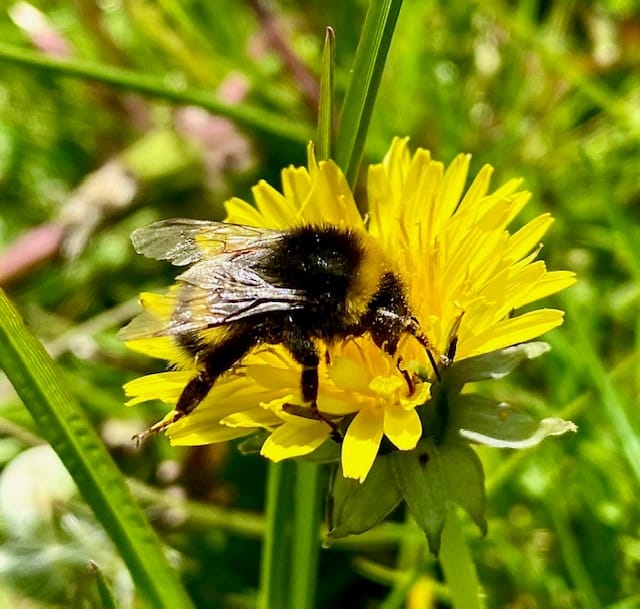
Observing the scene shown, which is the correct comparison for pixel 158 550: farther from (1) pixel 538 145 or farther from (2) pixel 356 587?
(1) pixel 538 145

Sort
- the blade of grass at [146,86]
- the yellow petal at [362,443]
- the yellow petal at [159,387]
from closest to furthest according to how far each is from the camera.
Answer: the yellow petal at [362,443]
the yellow petal at [159,387]
the blade of grass at [146,86]

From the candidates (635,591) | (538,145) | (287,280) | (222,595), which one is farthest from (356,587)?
(538,145)

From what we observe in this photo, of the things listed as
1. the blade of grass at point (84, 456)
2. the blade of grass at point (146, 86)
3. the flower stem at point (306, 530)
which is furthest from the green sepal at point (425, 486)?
the blade of grass at point (146, 86)

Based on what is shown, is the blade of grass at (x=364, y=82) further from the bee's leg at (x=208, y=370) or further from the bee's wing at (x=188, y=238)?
the bee's leg at (x=208, y=370)

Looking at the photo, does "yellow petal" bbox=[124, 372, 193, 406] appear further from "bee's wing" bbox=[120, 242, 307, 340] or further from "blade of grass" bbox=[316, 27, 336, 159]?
"blade of grass" bbox=[316, 27, 336, 159]

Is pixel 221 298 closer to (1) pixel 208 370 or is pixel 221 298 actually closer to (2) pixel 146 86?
(1) pixel 208 370

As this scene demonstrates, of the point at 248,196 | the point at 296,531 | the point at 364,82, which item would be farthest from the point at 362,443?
the point at 248,196
